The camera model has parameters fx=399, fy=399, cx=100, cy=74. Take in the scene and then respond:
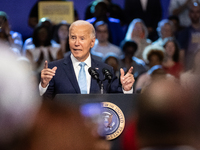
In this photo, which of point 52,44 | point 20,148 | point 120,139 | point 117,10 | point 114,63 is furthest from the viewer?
point 117,10

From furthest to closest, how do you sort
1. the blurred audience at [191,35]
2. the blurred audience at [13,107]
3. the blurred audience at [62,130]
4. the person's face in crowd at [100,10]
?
the blurred audience at [191,35]
the person's face in crowd at [100,10]
the blurred audience at [62,130]
the blurred audience at [13,107]

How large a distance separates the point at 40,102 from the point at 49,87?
0.24 metres

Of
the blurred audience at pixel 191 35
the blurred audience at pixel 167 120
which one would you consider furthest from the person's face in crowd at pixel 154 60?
the blurred audience at pixel 167 120

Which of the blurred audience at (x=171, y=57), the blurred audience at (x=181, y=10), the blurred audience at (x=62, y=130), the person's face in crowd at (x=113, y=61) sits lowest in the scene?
the blurred audience at (x=62, y=130)

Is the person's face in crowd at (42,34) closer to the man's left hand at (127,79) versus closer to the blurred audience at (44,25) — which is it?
the blurred audience at (44,25)

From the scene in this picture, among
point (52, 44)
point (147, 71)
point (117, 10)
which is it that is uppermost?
point (117, 10)

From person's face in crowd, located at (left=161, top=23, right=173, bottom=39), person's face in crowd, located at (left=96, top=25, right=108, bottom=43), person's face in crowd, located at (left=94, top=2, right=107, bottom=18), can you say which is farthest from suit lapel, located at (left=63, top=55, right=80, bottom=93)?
person's face in crowd, located at (left=161, top=23, right=173, bottom=39)

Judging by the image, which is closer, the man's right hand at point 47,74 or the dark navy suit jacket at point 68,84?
the man's right hand at point 47,74

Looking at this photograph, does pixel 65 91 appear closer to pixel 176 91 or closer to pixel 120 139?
pixel 120 139

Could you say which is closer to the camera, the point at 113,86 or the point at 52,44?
the point at 113,86

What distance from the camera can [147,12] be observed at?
19.4 feet

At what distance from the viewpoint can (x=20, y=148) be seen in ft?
7.82

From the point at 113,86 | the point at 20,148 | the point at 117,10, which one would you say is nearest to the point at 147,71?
the point at 117,10

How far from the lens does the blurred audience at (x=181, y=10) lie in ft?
19.4
